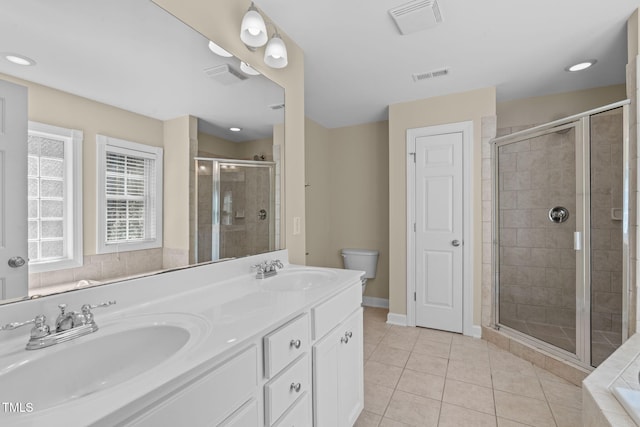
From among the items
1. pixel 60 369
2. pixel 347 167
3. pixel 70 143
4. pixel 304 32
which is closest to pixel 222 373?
pixel 60 369

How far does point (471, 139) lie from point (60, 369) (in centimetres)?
315

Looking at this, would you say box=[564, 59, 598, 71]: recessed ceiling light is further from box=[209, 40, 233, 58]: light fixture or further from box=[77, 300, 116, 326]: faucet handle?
box=[77, 300, 116, 326]: faucet handle

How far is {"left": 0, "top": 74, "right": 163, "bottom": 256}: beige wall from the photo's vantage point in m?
0.86

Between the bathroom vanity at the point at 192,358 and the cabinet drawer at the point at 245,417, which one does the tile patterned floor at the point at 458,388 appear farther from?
the cabinet drawer at the point at 245,417

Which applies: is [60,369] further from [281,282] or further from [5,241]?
[281,282]

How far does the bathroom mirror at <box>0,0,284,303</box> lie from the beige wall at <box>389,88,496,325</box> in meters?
2.00

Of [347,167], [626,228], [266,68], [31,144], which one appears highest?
[266,68]

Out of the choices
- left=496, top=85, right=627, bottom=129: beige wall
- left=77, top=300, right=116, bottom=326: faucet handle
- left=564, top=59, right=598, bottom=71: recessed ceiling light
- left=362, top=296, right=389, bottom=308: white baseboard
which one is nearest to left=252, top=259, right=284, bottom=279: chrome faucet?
left=77, top=300, right=116, bottom=326: faucet handle

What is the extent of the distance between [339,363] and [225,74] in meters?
1.56

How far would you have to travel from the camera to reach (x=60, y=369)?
28.3 inches

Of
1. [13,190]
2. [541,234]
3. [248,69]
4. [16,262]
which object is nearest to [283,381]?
[16,262]

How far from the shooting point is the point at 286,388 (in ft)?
3.30

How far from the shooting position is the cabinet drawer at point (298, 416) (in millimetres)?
1000

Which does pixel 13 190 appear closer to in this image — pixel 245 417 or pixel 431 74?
pixel 245 417
